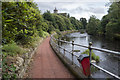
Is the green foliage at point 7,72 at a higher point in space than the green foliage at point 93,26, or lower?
lower

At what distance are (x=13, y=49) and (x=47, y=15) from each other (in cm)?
3033

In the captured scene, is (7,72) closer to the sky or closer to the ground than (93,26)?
closer to the ground

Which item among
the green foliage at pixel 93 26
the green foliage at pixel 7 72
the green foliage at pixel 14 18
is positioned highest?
the green foliage at pixel 93 26

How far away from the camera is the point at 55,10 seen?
81062 millimetres

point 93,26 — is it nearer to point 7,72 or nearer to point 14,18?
point 14,18

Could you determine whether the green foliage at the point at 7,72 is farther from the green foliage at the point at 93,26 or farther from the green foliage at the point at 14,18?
the green foliage at the point at 93,26

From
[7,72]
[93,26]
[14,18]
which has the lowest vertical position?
[7,72]

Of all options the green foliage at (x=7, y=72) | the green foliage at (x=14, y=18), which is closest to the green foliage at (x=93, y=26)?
the green foliage at (x=14, y=18)

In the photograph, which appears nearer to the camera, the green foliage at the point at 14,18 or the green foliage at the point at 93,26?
the green foliage at the point at 14,18

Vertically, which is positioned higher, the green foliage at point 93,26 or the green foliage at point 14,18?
the green foliage at point 93,26

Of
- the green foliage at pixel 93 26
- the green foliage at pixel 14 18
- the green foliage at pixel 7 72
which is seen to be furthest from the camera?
the green foliage at pixel 93 26

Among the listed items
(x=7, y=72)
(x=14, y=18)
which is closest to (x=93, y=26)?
(x=14, y=18)

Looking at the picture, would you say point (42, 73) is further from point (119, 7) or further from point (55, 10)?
point (55, 10)

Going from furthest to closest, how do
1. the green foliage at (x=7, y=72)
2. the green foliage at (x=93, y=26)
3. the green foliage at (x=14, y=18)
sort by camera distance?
the green foliage at (x=93, y=26)
the green foliage at (x=14, y=18)
the green foliage at (x=7, y=72)
